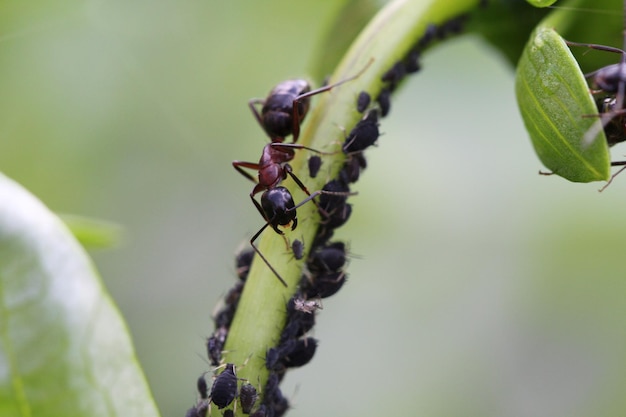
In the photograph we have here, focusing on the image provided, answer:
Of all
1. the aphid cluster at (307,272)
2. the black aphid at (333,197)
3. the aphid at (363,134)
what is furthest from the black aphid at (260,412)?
the aphid at (363,134)

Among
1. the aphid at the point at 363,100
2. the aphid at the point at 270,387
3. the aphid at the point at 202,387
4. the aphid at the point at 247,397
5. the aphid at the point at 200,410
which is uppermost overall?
the aphid at the point at 363,100

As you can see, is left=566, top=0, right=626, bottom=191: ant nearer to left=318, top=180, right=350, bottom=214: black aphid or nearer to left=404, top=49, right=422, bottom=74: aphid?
left=404, top=49, right=422, bottom=74: aphid

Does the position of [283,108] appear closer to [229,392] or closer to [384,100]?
[384,100]

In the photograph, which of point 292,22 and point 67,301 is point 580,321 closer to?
point 292,22

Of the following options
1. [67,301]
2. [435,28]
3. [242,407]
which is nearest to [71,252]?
[67,301]

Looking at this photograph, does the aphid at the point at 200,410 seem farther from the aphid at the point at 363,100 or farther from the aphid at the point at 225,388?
the aphid at the point at 363,100
